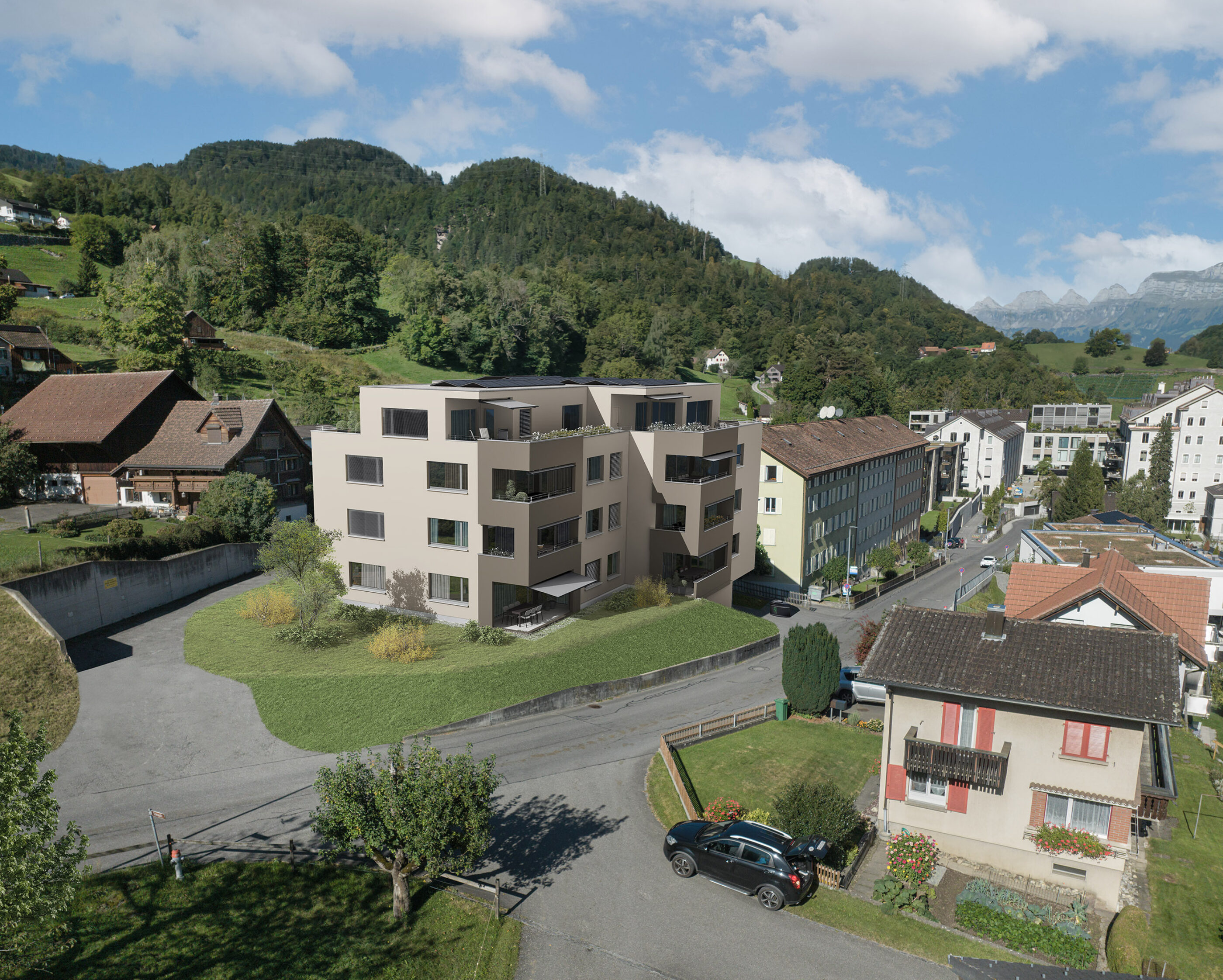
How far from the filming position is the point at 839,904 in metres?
20.0

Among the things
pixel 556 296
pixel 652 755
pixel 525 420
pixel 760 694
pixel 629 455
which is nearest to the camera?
pixel 652 755

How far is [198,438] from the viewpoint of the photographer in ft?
183

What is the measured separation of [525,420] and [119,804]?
2407 cm

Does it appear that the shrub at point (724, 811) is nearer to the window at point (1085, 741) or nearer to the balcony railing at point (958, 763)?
the balcony railing at point (958, 763)

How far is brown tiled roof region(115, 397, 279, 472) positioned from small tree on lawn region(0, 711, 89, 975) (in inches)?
1667

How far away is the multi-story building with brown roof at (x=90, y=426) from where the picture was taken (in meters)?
54.0

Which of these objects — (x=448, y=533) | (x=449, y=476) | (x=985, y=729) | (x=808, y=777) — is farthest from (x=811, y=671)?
(x=449, y=476)

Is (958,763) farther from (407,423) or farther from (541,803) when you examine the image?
(407,423)

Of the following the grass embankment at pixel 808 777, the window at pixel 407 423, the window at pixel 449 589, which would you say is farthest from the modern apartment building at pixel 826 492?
the window at pixel 407 423

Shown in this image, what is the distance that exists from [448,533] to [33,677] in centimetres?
1748

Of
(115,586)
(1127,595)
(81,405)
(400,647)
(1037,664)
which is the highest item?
(81,405)

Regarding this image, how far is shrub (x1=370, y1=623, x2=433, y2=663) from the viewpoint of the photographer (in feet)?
110

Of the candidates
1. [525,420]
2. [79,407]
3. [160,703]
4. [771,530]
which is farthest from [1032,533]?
[79,407]

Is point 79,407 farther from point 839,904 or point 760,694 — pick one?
point 839,904
